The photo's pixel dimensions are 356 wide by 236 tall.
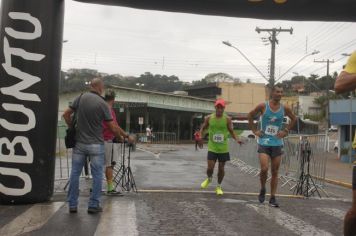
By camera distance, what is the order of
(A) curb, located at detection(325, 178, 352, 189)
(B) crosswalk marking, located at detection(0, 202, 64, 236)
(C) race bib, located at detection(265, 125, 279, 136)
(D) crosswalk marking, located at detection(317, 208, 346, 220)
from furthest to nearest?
(A) curb, located at detection(325, 178, 352, 189) → (C) race bib, located at detection(265, 125, 279, 136) → (D) crosswalk marking, located at detection(317, 208, 346, 220) → (B) crosswalk marking, located at detection(0, 202, 64, 236)

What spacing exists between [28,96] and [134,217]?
235cm

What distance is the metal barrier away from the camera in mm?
49375

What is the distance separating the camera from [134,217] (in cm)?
680

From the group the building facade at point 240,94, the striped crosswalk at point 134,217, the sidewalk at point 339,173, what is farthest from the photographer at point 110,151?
the building facade at point 240,94

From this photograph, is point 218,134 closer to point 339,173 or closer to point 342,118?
point 339,173

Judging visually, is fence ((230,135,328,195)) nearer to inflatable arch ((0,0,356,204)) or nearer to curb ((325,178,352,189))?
curb ((325,178,352,189))

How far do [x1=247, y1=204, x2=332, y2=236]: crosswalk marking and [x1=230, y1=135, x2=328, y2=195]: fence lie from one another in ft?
10.7

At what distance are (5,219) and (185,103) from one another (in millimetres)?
54685

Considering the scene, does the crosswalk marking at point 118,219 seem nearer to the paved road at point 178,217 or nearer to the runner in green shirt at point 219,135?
the paved road at point 178,217

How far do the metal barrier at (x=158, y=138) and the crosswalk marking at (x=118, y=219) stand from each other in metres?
41.1

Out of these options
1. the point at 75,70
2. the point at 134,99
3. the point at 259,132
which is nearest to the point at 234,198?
the point at 259,132

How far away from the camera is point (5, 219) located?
650cm

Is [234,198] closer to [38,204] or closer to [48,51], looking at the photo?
[38,204]

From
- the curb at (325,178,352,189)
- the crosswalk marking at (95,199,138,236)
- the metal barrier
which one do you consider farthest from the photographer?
the metal barrier
